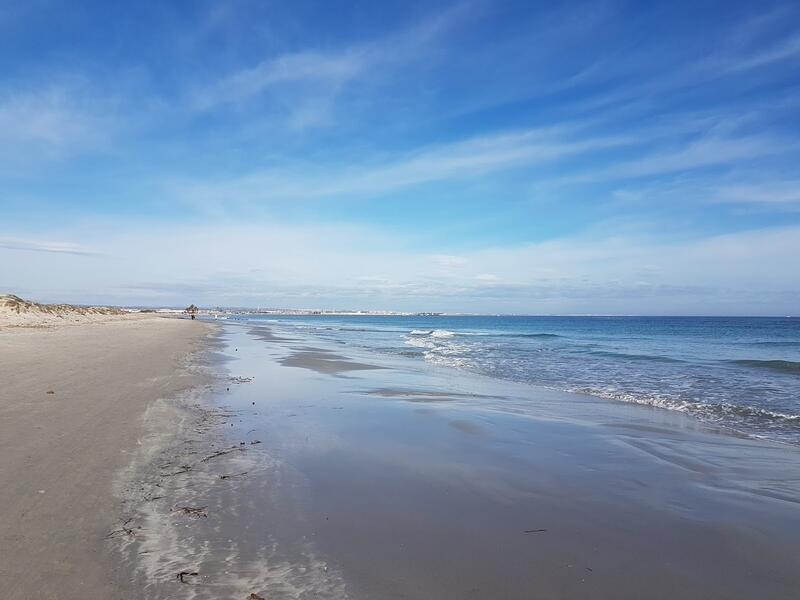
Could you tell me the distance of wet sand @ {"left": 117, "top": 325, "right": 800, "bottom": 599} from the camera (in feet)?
12.3

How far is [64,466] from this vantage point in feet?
19.3

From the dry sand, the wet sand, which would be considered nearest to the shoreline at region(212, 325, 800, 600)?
the wet sand

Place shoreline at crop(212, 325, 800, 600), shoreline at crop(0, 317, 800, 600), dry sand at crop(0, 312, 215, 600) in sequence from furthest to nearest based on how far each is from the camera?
shoreline at crop(212, 325, 800, 600) < shoreline at crop(0, 317, 800, 600) < dry sand at crop(0, 312, 215, 600)

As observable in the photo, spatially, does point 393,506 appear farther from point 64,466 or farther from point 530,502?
point 64,466

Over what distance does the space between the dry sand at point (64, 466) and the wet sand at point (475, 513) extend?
15.5 inches

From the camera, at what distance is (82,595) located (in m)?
3.34

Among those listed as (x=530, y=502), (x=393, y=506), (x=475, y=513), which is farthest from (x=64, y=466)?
(x=530, y=502)

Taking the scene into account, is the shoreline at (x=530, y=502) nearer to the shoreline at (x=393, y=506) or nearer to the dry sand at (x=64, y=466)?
the shoreline at (x=393, y=506)

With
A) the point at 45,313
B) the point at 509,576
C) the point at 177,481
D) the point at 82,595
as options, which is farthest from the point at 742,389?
the point at 45,313

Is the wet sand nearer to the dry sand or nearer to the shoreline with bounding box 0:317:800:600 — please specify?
the shoreline with bounding box 0:317:800:600

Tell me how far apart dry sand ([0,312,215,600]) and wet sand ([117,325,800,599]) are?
0.39 m

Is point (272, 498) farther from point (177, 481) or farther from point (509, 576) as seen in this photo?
point (509, 576)

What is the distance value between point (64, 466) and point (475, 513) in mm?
4779

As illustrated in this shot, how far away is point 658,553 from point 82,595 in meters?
4.41
